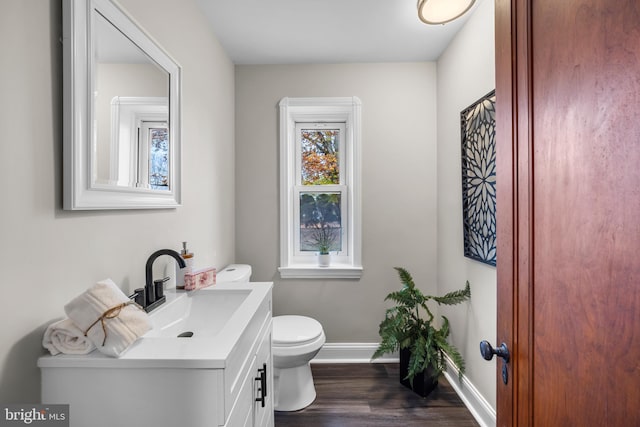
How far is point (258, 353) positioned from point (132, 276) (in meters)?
0.56

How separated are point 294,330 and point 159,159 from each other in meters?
1.22

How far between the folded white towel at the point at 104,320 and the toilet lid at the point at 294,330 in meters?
1.08

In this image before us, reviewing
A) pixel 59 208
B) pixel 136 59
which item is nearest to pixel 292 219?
pixel 136 59

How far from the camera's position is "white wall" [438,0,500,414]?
1.60 m

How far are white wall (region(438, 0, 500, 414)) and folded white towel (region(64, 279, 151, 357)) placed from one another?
5.21ft

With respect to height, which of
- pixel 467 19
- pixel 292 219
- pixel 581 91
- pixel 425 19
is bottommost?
pixel 292 219

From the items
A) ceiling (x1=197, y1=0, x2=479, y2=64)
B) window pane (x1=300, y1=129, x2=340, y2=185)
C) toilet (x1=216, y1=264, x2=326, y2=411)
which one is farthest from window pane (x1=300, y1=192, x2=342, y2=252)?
ceiling (x1=197, y1=0, x2=479, y2=64)

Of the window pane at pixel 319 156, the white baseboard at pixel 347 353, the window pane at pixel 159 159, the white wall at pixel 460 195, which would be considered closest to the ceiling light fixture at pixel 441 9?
the white wall at pixel 460 195

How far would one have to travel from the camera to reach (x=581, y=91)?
1.76 ft

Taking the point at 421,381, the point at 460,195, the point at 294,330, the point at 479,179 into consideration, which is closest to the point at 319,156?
the point at 460,195

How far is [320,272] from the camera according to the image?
7.73 feet

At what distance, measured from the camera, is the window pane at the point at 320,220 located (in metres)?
2.54

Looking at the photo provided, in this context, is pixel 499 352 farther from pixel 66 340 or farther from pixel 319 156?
pixel 319 156

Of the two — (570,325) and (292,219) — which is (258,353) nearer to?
(570,325)
